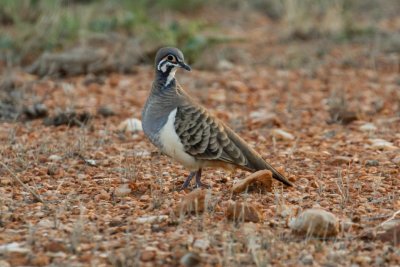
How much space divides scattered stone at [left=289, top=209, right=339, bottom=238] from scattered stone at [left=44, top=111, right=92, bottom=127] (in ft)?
12.8

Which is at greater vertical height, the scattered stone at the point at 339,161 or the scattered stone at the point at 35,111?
the scattered stone at the point at 35,111

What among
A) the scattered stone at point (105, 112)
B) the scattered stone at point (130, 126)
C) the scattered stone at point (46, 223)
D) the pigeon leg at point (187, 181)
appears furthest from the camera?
the scattered stone at point (105, 112)

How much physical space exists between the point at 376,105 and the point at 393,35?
4033 mm

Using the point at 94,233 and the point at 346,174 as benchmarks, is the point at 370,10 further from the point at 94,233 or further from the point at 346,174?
the point at 94,233

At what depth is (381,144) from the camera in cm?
727

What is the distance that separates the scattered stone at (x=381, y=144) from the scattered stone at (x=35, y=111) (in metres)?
3.50

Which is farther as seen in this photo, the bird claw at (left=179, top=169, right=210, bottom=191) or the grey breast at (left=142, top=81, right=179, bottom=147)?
the bird claw at (left=179, top=169, right=210, bottom=191)

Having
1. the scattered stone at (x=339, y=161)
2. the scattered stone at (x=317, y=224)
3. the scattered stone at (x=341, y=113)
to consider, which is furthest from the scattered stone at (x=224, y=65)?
the scattered stone at (x=317, y=224)

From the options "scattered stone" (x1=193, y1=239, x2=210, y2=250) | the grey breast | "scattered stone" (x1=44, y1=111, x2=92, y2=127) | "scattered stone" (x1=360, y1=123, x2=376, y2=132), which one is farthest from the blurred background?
"scattered stone" (x1=193, y1=239, x2=210, y2=250)

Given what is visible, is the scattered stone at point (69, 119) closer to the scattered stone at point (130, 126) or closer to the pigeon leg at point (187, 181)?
the scattered stone at point (130, 126)

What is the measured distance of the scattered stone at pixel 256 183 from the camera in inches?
217

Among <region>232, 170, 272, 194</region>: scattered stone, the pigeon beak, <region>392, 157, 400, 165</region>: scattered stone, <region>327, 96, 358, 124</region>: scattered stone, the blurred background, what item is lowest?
<region>232, 170, 272, 194</region>: scattered stone

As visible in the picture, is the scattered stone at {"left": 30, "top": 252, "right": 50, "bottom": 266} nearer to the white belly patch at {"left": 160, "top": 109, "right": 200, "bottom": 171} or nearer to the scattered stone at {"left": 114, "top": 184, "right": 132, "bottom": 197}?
the scattered stone at {"left": 114, "top": 184, "right": 132, "bottom": 197}

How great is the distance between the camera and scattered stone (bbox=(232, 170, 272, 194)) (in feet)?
18.1
